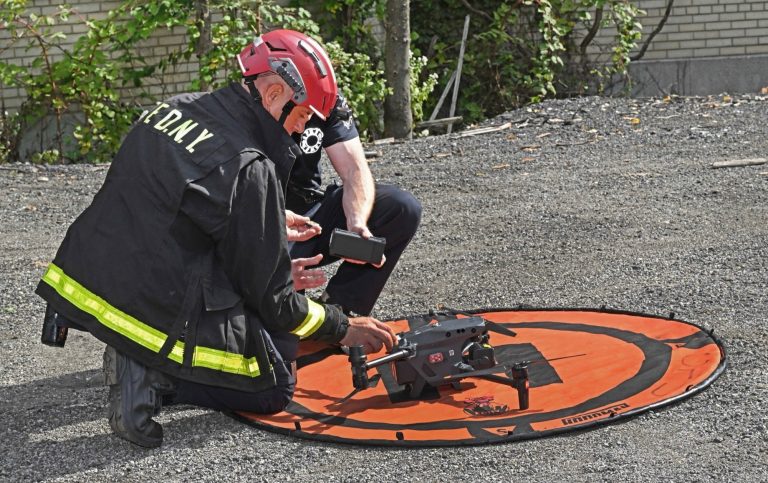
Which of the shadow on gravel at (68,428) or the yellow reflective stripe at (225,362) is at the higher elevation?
the yellow reflective stripe at (225,362)

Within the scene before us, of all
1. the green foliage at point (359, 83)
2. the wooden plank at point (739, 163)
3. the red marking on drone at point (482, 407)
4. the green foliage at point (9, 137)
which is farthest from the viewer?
the green foliage at point (359, 83)

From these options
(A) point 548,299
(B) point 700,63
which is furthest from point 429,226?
(B) point 700,63

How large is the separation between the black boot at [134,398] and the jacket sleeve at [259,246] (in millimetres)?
489

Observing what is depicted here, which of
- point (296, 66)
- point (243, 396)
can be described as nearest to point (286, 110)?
point (296, 66)

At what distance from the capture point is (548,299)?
6367 millimetres

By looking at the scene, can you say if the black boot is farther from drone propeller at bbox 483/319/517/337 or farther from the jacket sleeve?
drone propeller at bbox 483/319/517/337

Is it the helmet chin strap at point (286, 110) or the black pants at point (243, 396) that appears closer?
the helmet chin strap at point (286, 110)

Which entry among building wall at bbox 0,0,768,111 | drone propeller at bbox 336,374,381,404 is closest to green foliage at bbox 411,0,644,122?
building wall at bbox 0,0,768,111

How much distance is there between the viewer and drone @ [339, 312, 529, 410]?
4.73 m

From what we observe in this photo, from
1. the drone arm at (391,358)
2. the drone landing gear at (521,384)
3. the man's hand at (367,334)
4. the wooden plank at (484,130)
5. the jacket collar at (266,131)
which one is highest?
the jacket collar at (266,131)

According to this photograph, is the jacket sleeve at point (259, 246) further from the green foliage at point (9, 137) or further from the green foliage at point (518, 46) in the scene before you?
the green foliage at point (518, 46)

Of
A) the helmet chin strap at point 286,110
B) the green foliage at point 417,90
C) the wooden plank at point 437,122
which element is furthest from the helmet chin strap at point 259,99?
the wooden plank at point 437,122

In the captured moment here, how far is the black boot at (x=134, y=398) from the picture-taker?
175 inches

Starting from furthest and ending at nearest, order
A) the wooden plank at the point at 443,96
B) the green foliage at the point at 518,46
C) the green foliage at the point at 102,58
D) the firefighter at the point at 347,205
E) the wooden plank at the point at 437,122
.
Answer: the wooden plank at the point at 443,96 < the green foliage at the point at 518,46 < the wooden plank at the point at 437,122 < the green foliage at the point at 102,58 < the firefighter at the point at 347,205
